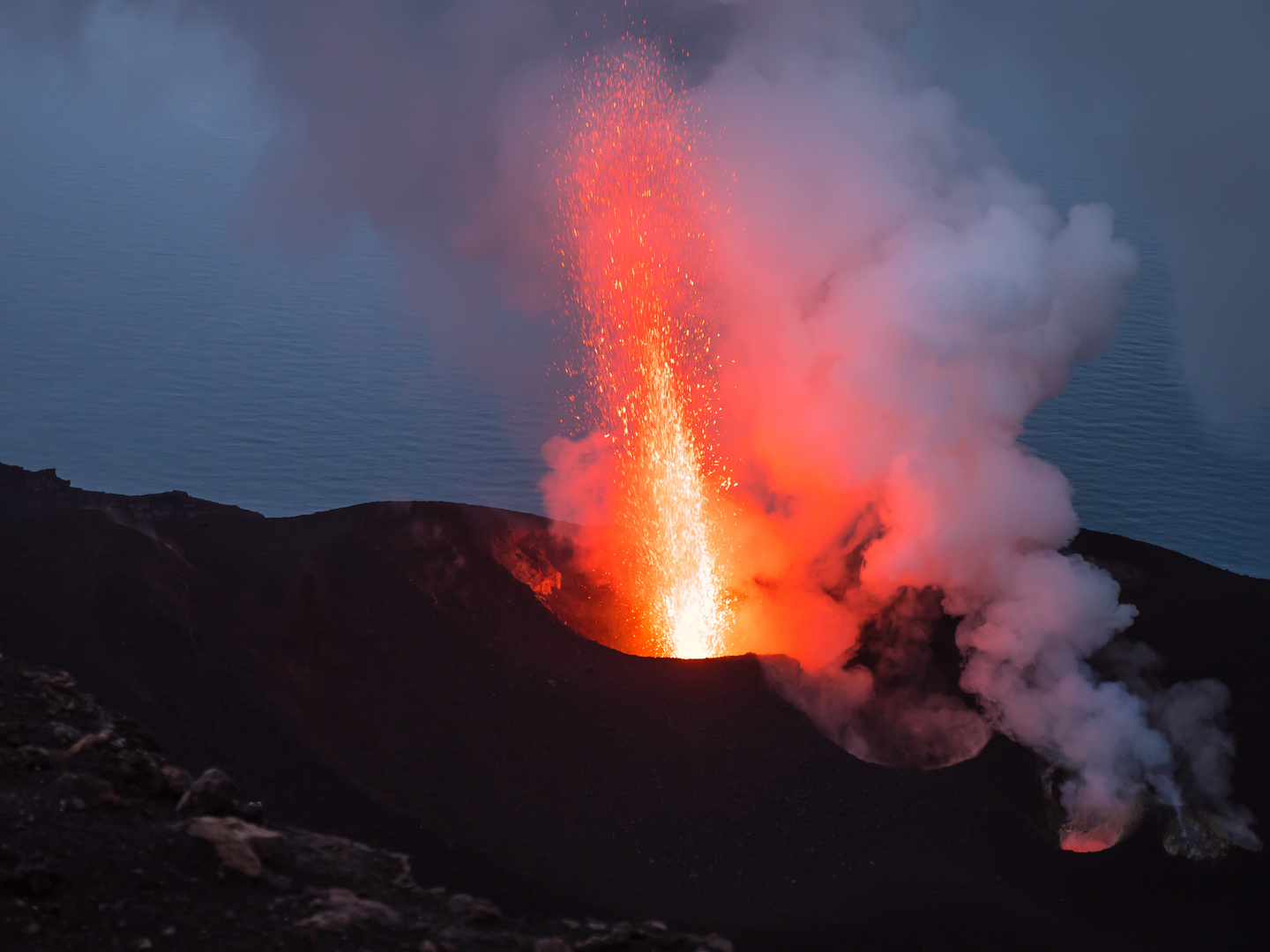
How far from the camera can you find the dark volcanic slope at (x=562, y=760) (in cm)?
1564

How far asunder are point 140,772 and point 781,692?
11464mm

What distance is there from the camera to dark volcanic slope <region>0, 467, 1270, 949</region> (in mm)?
15641

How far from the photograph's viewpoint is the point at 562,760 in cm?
1870

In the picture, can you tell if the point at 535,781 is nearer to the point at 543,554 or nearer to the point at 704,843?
the point at 704,843

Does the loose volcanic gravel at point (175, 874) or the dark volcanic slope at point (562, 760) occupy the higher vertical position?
the dark volcanic slope at point (562, 760)

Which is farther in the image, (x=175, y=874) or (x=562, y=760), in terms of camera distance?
(x=562, y=760)

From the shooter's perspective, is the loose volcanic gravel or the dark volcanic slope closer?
the loose volcanic gravel

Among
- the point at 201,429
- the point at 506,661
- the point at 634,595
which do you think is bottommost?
the point at 506,661

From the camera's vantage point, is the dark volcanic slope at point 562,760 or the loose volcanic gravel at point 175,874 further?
the dark volcanic slope at point 562,760

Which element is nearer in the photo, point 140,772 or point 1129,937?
point 140,772

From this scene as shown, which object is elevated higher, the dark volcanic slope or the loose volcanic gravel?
the dark volcanic slope

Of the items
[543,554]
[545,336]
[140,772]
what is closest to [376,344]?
[545,336]

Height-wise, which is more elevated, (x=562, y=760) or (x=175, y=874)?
(x=562, y=760)

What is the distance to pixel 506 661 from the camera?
21125mm
